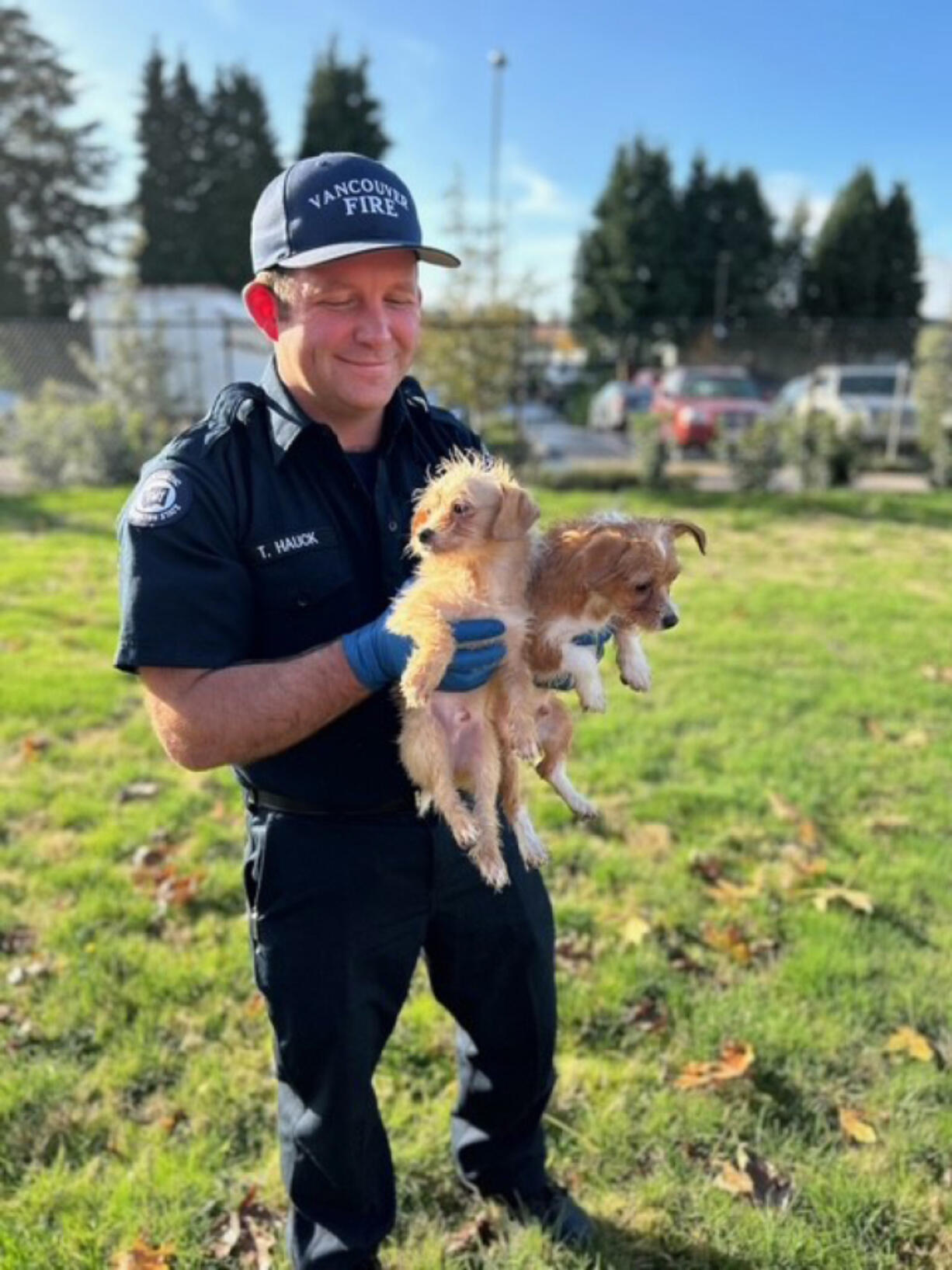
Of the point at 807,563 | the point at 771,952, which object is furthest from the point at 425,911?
the point at 807,563

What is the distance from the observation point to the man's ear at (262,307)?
2.22 meters

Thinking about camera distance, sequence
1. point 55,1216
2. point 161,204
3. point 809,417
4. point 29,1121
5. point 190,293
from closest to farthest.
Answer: point 55,1216 → point 29,1121 → point 809,417 → point 190,293 → point 161,204

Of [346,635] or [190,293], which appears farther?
[190,293]

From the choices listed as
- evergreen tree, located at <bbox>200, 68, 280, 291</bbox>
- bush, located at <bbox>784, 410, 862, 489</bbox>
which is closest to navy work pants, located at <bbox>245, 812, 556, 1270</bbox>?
bush, located at <bbox>784, 410, 862, 489</bbox>

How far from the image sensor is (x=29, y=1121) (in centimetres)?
305

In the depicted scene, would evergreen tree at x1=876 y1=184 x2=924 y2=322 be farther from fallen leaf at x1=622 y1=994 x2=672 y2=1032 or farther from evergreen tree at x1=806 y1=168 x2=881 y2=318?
fallen leaf at x1=622 y1=994 x2=672 y2=1032

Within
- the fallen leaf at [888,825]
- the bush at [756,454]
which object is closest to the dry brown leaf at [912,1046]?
the fallen leaf at [888,825]

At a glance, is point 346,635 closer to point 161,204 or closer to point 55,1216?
point 55,1216

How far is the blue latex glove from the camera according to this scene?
2254mm

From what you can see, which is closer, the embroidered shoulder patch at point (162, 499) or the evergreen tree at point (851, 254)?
the embroidered shoulder patch at point (162, 499)

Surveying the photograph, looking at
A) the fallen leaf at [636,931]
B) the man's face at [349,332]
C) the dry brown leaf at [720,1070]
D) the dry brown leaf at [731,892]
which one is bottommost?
the dry brown leaf at [720,1070]

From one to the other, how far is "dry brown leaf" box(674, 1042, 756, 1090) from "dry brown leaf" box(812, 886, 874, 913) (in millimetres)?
995

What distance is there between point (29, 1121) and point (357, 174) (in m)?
3.12

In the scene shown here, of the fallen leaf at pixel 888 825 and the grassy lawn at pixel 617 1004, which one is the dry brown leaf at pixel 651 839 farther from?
the fallen leaf at pixel 888 825
